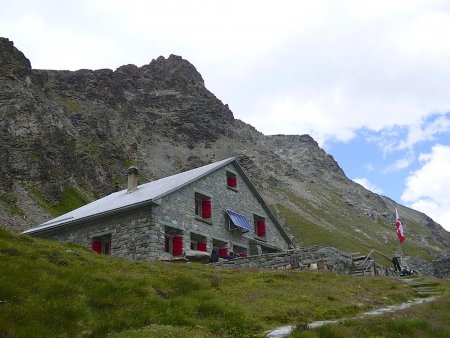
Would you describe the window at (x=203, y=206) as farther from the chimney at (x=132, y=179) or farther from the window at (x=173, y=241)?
the chimney at (x=132, y=179)

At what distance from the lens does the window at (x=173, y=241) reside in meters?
31.4

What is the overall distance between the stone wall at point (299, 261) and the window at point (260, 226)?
10893 millimetres

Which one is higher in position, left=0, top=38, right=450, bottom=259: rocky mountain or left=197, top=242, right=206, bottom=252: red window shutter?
left=0, top=38, right=450, bottom=259: rocky mountain

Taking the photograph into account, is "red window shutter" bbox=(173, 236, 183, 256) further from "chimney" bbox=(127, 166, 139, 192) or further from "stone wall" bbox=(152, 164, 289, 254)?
"chimney" bbox=(127, 166, 139, 192)

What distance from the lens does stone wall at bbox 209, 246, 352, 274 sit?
2780cm

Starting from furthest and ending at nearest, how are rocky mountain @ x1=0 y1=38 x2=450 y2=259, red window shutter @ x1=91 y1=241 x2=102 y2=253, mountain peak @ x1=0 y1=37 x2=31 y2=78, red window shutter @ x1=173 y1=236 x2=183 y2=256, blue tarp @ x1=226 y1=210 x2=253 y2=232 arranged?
1. mountain peak @ x1=0 y1=37 x2=31 y2=78
2. rocky mountain @ x1=0 y1=38 x2=450 y2=259
3. blue tarp @ x1=226 y1=210 x2=253 y2=232
4. red window shutter @ x1=91 y1=241 x2=102 y2=253
5. red window shutter @ x1=173 y1=236 x2=183 y2=256

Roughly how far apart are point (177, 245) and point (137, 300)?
17824 millimetres

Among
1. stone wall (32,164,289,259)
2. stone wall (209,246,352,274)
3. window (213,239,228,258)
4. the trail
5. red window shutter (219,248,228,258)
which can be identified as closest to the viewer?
the trail

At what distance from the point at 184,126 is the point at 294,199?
1790 inches

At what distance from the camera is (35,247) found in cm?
1686

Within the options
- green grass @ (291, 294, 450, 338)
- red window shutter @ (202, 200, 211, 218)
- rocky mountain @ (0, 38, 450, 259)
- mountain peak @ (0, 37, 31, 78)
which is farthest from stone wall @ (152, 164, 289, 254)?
mountain peak @ (0, 37, 31, 78)

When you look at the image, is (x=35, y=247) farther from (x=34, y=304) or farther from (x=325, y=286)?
(x=325, y=286)

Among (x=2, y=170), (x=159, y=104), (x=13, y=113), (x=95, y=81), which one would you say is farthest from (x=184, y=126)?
(x=2, y=170)

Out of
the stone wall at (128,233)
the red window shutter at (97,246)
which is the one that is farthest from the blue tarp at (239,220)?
the red window shutter at (97,246)
